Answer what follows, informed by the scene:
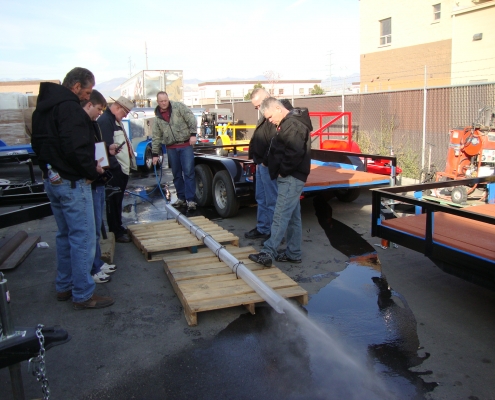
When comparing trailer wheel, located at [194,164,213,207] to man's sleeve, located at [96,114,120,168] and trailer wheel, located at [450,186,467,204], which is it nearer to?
man's sleeve, located at [96,114,120,168]

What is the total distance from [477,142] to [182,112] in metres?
5.58

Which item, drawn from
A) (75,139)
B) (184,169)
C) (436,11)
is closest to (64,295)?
(75,139)

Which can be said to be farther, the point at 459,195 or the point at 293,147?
the point at 459,195

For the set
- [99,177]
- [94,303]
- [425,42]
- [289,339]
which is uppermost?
[425,42]

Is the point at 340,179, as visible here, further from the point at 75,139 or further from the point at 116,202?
the point at 75,139

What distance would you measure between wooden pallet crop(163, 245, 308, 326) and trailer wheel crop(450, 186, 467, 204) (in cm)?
460

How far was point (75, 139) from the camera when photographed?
3840 millimetres

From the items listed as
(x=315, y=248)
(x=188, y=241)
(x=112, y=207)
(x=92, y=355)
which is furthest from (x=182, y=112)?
(x=92, y=355)

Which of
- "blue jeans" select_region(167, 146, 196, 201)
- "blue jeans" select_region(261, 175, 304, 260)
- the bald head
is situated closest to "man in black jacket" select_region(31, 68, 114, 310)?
"blue jeans" select_region(261, 175, 304, 260)

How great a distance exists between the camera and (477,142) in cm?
882

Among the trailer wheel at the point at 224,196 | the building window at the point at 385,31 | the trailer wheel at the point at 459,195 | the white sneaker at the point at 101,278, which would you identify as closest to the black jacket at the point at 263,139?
the trailer wheel at the point at 224,196

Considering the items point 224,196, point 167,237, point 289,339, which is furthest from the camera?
point 224,196

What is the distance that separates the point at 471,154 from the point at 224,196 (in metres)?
4.88

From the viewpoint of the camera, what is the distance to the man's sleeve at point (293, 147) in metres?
5.03
